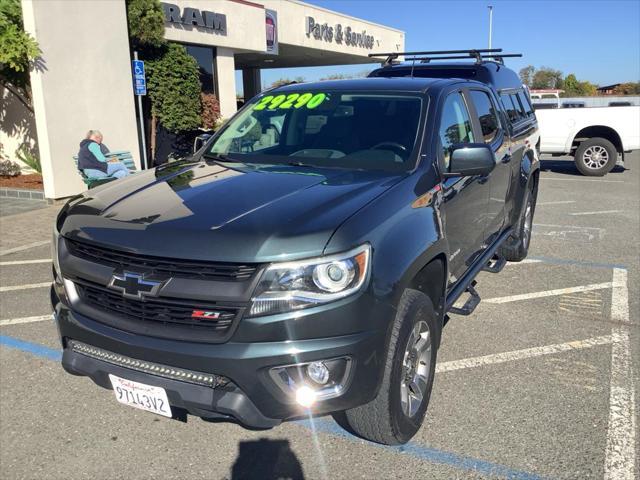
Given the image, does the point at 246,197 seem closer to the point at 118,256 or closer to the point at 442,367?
the point at 118,256

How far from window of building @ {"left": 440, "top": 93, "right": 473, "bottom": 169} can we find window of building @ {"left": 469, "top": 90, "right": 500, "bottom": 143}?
32cm

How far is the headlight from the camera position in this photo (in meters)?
2.27

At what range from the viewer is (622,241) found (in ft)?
23.9

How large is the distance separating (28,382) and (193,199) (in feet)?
6.22

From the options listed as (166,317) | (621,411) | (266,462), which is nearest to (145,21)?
(166,317)

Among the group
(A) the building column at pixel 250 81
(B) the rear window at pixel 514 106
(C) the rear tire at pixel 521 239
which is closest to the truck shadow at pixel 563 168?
(B) the rear window at pixel 514 106

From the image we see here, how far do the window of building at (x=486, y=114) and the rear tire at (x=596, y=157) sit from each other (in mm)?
10110

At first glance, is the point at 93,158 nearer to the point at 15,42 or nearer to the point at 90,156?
the point at 90,156

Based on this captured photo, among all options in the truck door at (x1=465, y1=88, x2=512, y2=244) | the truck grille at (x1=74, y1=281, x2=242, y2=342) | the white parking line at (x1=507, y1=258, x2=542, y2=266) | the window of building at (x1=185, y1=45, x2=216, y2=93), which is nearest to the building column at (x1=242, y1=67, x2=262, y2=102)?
the window of building at (x1=185, y1=45, x2=216, y2=93)

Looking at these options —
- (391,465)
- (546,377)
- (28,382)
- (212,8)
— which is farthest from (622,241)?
(212,8)

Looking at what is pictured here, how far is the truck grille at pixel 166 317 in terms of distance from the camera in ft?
7.63

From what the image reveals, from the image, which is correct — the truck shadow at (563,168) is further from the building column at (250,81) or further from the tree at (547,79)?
the tree at (547,79)

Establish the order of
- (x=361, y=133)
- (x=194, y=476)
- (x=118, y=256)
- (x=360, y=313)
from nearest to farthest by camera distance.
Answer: (x=360, y=313) → (x=118, y=256) → (x=194, y=476) → (x=361, y=133)

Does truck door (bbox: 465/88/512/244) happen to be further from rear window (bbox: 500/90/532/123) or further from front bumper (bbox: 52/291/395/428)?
front bumper (bbox: 52/291/395/428)
